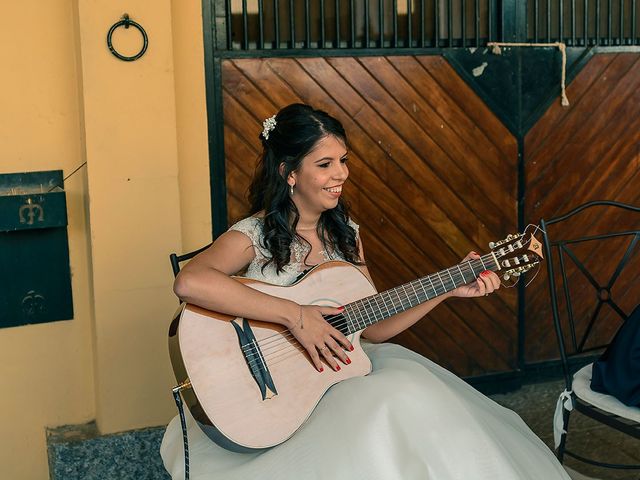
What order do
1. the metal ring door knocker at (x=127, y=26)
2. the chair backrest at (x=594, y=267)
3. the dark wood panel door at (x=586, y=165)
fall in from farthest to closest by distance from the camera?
1. the chair backrest at (x=594, y=267)
2. the dark wood panel door at (x=586, y=165)
3. the metal ring door knocker at (x=127, y=26)

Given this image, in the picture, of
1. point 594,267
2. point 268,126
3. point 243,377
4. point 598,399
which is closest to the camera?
point 243,377

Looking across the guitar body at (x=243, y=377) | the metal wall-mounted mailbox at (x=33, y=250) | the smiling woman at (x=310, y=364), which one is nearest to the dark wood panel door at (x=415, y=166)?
the metal wall-mounted mailbox at (x=33, y=250)

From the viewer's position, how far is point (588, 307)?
488 centimetres

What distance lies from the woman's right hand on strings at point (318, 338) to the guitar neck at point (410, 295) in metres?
0.08

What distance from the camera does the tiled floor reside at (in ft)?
13.1

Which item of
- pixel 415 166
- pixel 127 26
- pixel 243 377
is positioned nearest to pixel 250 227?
pixel 243 377

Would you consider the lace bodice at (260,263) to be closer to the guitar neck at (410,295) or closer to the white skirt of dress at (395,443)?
the guitar neck at (410,295)

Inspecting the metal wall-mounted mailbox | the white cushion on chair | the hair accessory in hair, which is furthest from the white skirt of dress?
the metal wall-mounted mailbox

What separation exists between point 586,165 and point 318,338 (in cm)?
232

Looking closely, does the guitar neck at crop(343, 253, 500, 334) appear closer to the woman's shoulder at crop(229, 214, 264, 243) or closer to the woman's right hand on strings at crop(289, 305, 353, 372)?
the woman's right hand on strings at crop(289, 305, 353, 372)

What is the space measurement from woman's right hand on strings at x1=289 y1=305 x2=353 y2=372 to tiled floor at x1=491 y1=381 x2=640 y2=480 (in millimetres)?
1528

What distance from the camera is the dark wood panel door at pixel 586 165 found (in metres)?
4.61

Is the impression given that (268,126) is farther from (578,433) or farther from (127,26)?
(578,433)

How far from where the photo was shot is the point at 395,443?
102 inches
